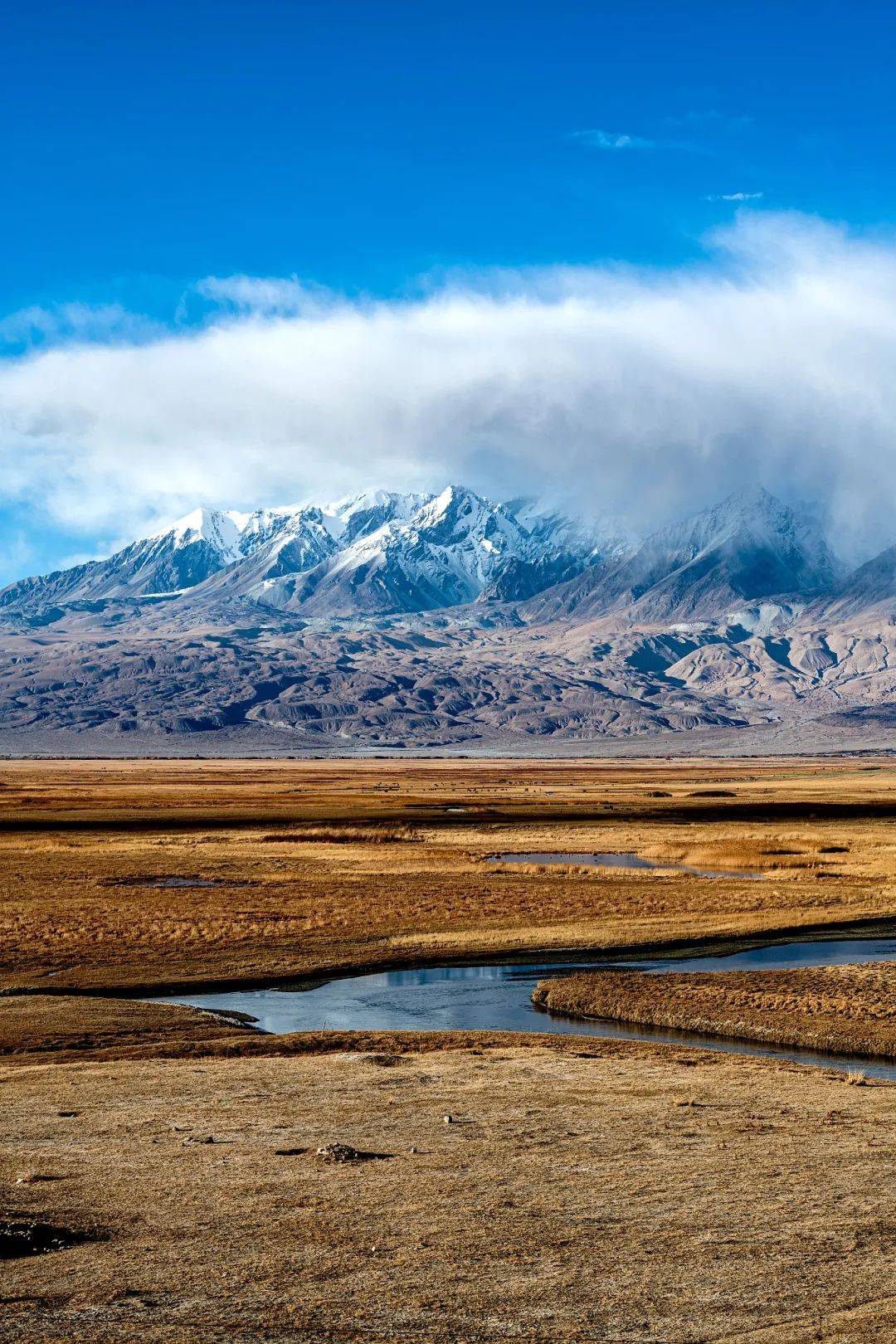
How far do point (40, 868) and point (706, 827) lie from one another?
52650 millimetres

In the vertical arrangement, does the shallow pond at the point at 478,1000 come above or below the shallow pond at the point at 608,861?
above

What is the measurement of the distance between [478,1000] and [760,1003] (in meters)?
7.99

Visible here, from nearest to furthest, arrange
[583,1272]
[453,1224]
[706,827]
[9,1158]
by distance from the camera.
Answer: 1. [583,1272]
2. [453,1224]
3. [9,1158]
4. [706,827]

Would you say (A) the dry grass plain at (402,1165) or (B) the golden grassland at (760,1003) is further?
(B) the golden grassland at (760,1003)

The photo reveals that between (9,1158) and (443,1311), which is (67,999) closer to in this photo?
(9,1158)

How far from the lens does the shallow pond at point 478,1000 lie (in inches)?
1283

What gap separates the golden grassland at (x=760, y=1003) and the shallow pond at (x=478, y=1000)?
57 centimetres

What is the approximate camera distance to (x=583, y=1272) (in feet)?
44.4

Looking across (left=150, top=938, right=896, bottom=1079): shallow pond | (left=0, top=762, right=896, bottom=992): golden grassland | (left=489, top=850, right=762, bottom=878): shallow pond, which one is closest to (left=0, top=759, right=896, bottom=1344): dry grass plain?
(left=0, top=762, right=896, bottom=992): golden grassland

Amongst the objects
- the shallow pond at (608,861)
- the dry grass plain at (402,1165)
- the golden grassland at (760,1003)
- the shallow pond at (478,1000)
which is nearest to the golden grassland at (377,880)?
the dry grass plain at (402,1165)

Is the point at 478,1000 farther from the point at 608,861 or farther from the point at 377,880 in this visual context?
the point at 608,861

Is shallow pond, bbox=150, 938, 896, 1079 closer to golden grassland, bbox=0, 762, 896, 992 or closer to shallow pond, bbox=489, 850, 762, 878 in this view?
golden grassland, bbox=0, 762, 896, 992

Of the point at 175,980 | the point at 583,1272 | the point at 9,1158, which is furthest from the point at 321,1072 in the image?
the point at 175,980

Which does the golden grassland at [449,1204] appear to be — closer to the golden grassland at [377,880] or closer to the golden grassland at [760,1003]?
the golden grassland at [760,1003]
